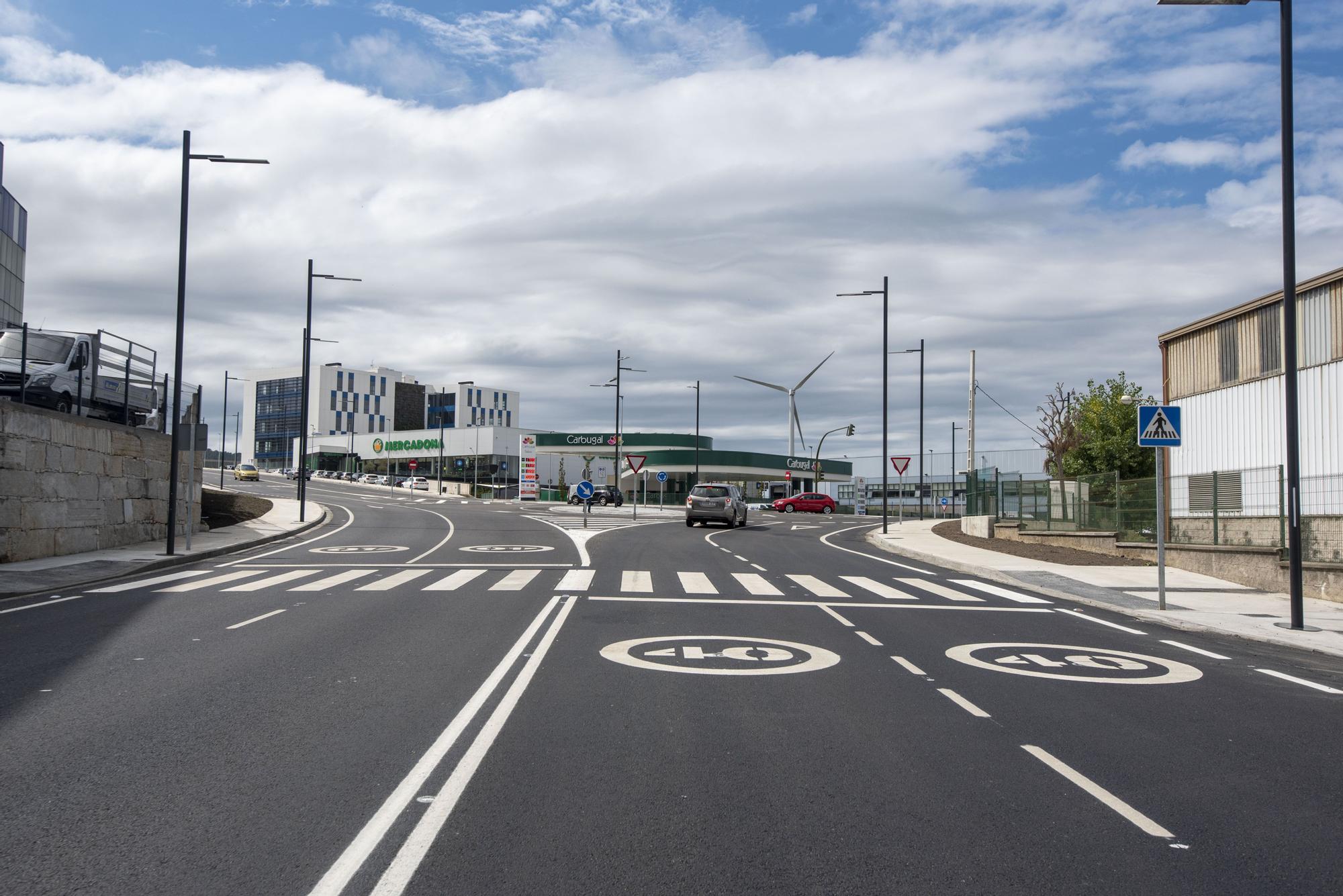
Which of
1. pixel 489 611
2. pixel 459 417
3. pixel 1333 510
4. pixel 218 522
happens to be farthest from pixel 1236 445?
pixel 459 417

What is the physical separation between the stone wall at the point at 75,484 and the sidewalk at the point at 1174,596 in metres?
18.6

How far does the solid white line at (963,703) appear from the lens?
769cm

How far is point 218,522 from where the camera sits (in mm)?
34562

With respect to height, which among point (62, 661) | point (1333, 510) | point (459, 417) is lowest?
point (62, 661)

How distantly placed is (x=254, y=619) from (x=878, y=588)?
32.7ft

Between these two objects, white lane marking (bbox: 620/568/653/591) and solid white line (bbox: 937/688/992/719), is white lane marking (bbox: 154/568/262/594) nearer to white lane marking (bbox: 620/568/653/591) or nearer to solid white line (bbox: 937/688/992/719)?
white lane marking (bbox: 620/568/653/591)

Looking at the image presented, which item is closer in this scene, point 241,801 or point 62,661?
point 241,801

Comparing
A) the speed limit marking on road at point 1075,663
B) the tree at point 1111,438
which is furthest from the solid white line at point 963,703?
the tree at point 1111,438

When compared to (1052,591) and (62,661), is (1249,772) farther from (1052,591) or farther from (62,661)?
(1052,591)

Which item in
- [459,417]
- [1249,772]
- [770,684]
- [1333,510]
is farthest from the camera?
[459,417]

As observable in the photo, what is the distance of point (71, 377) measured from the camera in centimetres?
2270

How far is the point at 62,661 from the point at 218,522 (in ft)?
88.3

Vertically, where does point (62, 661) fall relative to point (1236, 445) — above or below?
below

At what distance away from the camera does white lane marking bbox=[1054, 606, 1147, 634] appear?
506 inches
